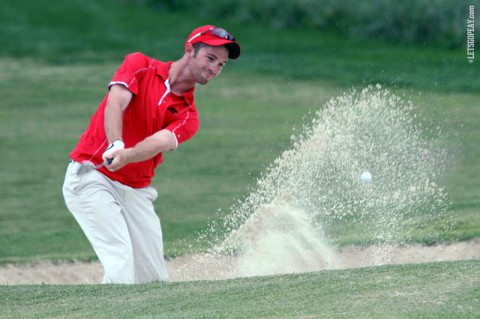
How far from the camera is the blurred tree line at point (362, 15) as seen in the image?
2355 cm

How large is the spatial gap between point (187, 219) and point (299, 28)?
16.4m

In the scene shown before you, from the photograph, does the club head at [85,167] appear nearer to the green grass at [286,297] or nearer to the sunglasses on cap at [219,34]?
the green grass at [286,297]

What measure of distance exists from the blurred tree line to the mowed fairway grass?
45 cm

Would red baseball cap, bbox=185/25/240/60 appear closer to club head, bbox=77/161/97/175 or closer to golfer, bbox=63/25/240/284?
golfer, bbox=63/25/240/284

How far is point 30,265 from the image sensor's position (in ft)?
32.7

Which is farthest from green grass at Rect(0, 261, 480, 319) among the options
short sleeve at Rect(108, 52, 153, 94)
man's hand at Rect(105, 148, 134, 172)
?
short sleeve at Rect(108, 52, 153, 94)

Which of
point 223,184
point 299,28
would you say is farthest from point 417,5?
point 223,184

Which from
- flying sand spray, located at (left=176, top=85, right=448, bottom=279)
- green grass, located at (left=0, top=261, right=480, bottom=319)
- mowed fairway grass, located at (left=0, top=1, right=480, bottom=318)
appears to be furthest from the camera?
flying sand spray, located at (left=176, top=85, right=448, bottom=279)

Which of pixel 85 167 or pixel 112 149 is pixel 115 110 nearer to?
pixel 112 149

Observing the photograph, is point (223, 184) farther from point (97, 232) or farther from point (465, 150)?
point (97, 232)

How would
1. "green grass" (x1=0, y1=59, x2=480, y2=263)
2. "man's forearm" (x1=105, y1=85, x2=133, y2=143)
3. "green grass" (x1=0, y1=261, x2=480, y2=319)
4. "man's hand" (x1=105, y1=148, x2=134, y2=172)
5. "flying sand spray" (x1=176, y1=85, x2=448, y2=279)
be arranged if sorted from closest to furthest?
"green grass" (x1=0, y1=261, x2=480, y2=319), "man's hand" (x1=105, y1=148, x2=134, y2=172), "man's forearm" (x1=105, y1=85, x2=133, y2=143), "flying sand spray" (x1=176, y1=85, x2=448, y2=279), "green grass" (x1=0, y1=59, x2=480, y2=263)

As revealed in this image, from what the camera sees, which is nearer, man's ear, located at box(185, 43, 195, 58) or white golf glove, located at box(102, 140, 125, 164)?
white golf glove, located at box(102, 140, 125, 164)

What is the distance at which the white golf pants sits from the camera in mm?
7547

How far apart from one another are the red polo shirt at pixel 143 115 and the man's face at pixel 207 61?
23cm
